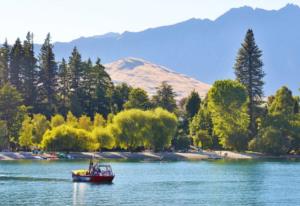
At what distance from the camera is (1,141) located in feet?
533

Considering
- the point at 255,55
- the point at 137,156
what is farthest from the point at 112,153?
the point at 255,55

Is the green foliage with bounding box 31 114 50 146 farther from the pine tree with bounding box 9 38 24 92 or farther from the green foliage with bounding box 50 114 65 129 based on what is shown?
the pine tree with bounding box 9 38 24 92

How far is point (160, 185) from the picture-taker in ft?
329

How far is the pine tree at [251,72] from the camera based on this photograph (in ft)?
578

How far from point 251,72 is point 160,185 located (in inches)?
3300

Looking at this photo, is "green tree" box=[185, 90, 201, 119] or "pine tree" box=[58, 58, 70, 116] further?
"green tree" box=[185, 90, 201, 119]

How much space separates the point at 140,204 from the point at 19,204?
12.7 meters

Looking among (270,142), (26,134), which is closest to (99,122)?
(26,134)

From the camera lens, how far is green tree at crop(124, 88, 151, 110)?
603ft

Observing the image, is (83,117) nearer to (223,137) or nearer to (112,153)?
(112,153)

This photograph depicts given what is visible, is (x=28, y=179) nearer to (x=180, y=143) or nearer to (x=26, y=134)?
(x=26, y=134)

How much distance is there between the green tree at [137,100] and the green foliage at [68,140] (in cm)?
2325

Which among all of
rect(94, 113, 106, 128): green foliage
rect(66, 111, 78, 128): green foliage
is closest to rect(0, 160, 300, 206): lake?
rect(66, 111, 78, 128): green foliage

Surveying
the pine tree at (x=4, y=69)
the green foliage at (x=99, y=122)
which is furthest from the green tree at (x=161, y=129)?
the pine tree at (x=4, y=69)
